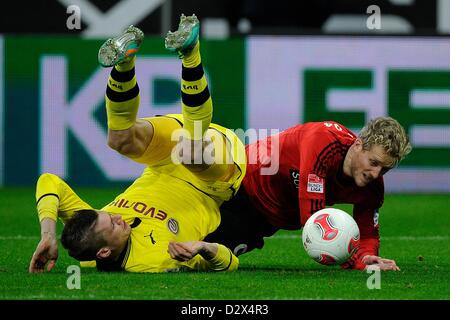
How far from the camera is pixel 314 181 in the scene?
6582 mm

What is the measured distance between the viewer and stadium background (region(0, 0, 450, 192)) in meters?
12.4

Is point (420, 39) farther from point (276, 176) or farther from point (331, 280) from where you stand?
point (331, 280)

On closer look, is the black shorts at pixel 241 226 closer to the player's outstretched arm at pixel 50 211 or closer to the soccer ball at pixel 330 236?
the soccer ball at pixel 330 236

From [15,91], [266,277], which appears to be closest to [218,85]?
[15,91]

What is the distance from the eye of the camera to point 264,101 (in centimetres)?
1256

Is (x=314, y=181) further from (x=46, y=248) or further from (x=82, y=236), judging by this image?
(x=46, y=248)

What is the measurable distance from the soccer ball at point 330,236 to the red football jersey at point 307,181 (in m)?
0.10

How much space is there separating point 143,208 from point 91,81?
19.1 ft

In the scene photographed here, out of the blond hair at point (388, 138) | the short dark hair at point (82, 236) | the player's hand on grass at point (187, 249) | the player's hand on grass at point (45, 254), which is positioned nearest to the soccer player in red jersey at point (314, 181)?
the blond hair at point (388, 138)

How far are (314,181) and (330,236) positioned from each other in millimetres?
339

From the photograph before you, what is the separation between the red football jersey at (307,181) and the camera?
21.8 ft

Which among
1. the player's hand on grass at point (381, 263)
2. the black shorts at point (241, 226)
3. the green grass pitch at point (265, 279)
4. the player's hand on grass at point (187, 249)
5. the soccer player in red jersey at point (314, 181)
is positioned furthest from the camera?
the black shorts at point (241, 226)

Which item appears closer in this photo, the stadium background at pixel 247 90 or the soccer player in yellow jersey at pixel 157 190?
the soccer player in yellow jersey at pixel 157 190

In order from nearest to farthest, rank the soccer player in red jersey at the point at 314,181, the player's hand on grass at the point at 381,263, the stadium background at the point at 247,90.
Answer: the soccer player in red jersey at the point at 314,181, the player's hand on grass at the point at 381,263, the stadium background at the point at 247,90
